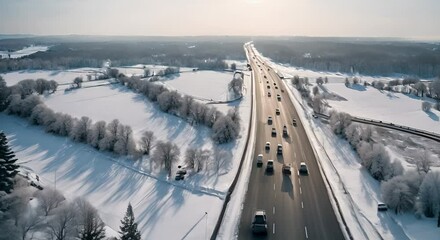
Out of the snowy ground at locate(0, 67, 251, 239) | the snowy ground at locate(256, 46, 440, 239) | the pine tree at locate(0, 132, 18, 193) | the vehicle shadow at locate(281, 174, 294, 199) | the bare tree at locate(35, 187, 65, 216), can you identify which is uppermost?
the pine tree at locate(0, 132, 18, 193)

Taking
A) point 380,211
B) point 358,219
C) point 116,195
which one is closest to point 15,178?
point 116,195

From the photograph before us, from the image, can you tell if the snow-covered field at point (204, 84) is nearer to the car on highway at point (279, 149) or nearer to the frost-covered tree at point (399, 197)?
the car on highway at point (279, 149)

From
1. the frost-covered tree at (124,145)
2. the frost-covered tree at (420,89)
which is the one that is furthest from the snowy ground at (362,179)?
the frost-covered tree at (124,145)

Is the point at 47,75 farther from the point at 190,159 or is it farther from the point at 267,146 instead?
the point at 267,146

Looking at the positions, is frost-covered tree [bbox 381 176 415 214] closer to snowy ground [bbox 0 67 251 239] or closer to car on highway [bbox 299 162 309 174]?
Result: car on highway [bbox 299 162 309 174]

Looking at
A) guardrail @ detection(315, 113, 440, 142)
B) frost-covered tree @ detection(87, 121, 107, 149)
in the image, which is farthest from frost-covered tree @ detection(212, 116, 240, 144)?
guardrail @ detection(315, 113, 440, 142)

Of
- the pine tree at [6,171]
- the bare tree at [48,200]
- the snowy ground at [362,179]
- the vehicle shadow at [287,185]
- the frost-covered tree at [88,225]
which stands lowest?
the snowy ground at [362,179]

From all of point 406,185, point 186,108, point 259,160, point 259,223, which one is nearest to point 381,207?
point 406,185
